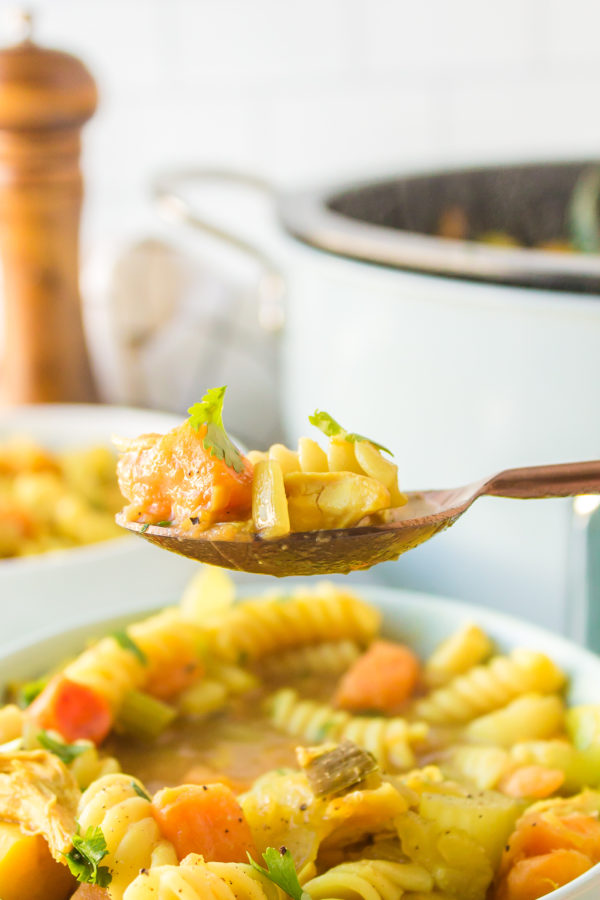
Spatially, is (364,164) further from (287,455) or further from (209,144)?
(287,455)

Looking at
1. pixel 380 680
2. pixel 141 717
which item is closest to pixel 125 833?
pixel 141 717

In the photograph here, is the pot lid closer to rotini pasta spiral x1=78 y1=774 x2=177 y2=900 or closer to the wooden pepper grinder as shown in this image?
the wooden pepper grinder

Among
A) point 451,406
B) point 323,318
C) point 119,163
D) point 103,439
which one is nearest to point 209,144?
point 119,163

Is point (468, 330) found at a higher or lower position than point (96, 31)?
lower

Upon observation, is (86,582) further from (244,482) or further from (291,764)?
(244,482)

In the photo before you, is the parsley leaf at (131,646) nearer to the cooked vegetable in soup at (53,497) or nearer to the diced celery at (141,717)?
the diced celery at (141,717)

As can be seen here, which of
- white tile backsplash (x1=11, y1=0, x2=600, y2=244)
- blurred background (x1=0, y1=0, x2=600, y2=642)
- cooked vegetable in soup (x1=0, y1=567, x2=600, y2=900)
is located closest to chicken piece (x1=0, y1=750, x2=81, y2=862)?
cooked vegetable in soup (x1=0, y1=567, x2=600, y2=900)
